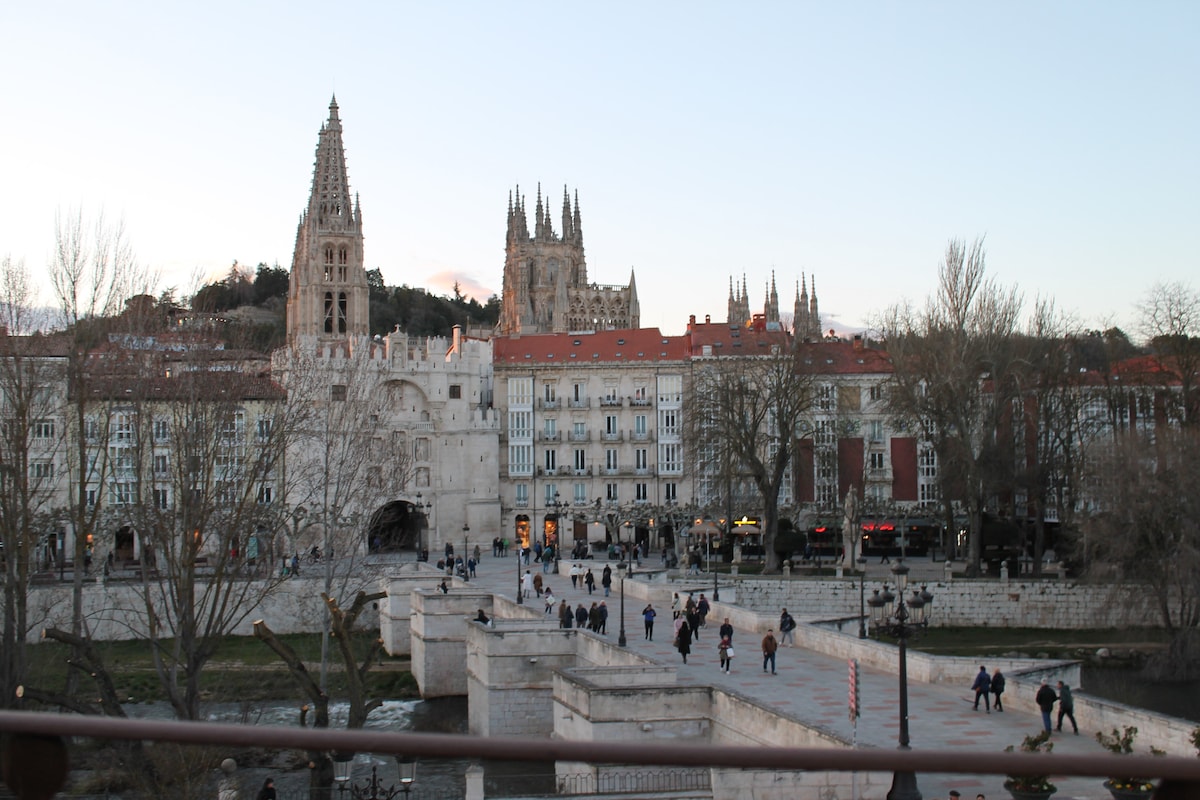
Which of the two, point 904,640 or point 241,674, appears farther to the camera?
point 241,674

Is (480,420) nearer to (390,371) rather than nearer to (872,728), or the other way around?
(390,371)

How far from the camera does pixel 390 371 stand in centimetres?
6378

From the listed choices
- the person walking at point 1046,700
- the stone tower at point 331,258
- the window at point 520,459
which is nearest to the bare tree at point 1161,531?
the person walking at point 1046,700

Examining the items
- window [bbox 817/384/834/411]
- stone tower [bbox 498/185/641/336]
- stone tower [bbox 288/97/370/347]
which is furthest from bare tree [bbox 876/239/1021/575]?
stone tower [bbox 498/185/641/336]

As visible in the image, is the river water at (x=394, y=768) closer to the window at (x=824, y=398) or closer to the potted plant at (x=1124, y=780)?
the potted plant at (x=1124, y=780)

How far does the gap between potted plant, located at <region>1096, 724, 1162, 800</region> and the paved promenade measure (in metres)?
0.29

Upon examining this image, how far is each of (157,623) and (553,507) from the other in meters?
43.5

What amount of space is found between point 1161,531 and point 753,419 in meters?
17.6

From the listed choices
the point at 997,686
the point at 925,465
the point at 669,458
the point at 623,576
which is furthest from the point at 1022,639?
the point at 669,458

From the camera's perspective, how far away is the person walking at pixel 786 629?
97.3 ft

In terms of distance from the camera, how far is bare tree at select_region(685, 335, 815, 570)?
47750 mm

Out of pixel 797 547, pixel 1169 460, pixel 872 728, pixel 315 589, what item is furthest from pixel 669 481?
pixel 872 728

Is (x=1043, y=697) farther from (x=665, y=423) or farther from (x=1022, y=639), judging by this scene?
(x=665, y=423)

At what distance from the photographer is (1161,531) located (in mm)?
34500
